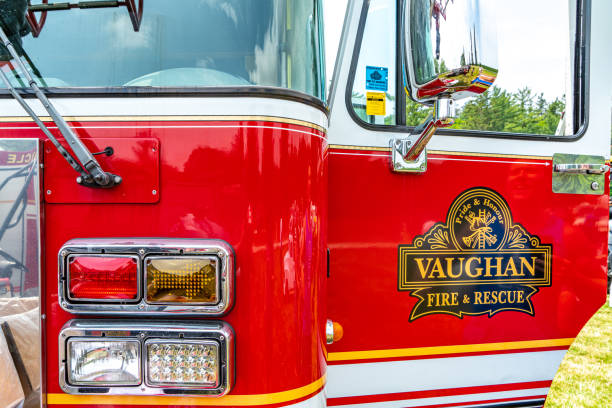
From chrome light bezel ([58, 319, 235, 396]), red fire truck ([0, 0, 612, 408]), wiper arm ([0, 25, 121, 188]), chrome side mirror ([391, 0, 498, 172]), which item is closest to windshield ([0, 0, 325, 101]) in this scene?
red fire truck ([0, 0, 612, 408])

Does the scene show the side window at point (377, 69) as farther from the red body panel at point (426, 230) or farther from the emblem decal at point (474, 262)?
the emblem decal at point (474, 262)

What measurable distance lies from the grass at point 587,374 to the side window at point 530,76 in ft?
4.32

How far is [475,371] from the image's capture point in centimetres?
184

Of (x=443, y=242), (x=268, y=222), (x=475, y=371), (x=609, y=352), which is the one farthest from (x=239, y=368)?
(x=609, y=352)

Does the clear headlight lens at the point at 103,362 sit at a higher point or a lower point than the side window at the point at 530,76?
lower

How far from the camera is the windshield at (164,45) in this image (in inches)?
48.9

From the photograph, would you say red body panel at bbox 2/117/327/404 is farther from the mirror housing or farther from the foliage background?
the foliage background

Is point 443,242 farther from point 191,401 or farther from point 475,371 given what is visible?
point 191,401

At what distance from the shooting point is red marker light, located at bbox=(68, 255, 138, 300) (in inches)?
45.6

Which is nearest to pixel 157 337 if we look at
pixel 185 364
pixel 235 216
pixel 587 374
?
pixel 185 364

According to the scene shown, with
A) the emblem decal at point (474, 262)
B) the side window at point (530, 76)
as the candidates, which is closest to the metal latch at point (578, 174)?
the side window at point (530, 76)

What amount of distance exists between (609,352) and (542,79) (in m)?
2.50

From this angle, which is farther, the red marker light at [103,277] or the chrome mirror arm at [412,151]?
the chrome mirror arm at [412,151]

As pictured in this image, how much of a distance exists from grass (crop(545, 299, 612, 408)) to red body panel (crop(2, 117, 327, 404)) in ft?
6.73
